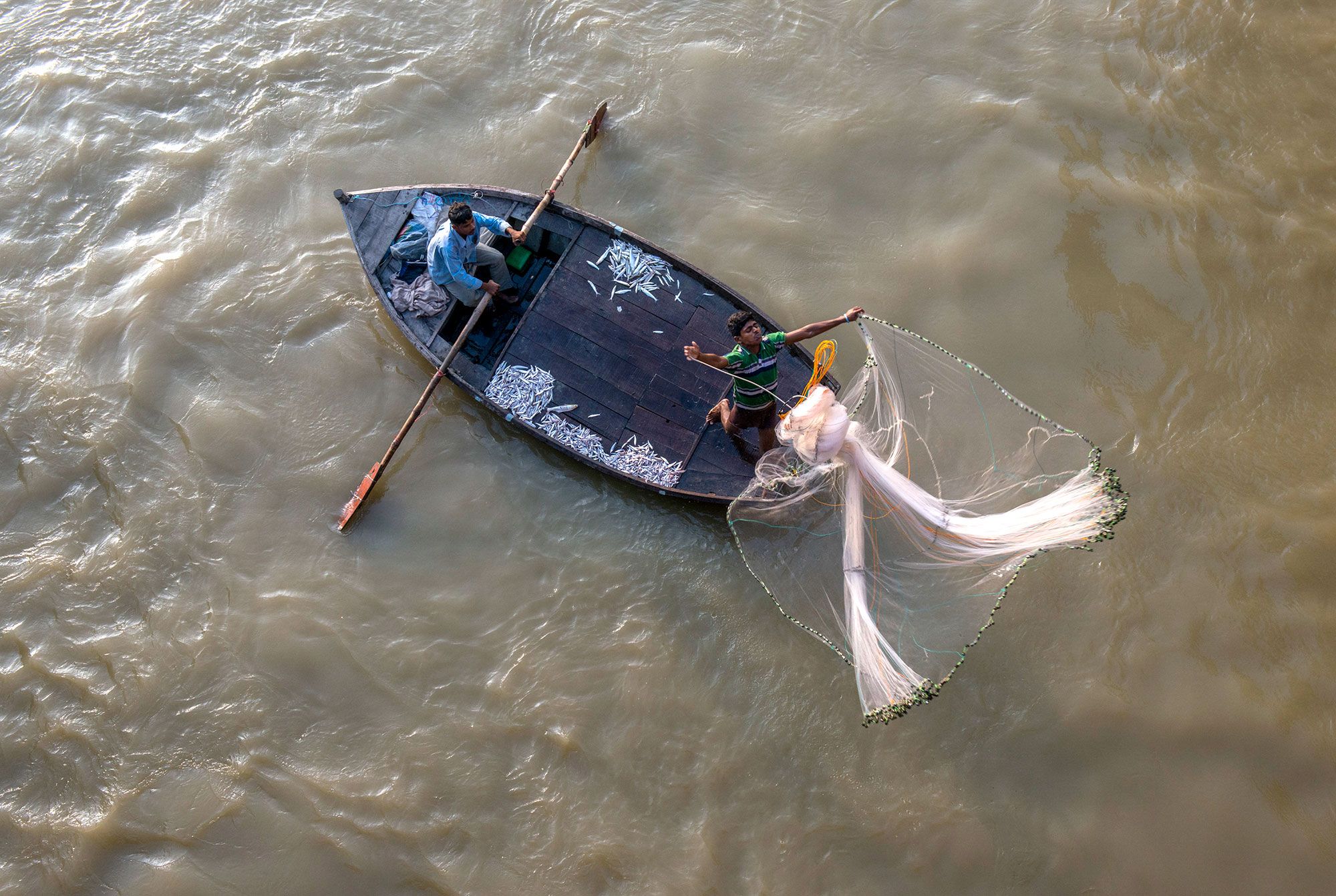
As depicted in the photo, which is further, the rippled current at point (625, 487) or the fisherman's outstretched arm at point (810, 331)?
the rippled current at point (625, 487)

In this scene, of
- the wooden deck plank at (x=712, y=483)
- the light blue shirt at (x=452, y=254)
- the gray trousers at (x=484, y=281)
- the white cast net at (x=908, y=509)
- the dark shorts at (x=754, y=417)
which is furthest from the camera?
the gray trousers at (x=484, y=281)

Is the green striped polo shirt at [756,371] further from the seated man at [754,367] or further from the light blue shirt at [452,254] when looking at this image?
the light blue shirt at [452,254]

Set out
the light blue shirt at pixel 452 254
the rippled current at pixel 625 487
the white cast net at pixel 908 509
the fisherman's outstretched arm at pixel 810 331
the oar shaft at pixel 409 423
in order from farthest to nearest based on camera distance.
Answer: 1. the oar shaft at pixel 409 423
2. the light blue shirt at pixel 452 254
3. the rippled current at pixel 625 487
4. the fisherman's outstretched arm at pixel 810 331
5. the white cast net at pixel 908 509

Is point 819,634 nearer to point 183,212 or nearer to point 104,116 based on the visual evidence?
point 183,212

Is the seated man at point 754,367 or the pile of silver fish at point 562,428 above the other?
the seated man at point 754,367

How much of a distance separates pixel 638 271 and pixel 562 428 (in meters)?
1.92

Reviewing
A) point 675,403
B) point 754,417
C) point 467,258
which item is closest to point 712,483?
point 754,417

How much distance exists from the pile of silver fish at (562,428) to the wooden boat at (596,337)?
59 mm

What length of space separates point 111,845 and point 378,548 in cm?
359

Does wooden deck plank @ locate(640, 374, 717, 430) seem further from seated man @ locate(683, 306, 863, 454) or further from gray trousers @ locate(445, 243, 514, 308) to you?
gray trousers @ locate(445, 243, 514, 308)

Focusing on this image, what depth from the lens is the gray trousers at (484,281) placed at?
9.02 metres

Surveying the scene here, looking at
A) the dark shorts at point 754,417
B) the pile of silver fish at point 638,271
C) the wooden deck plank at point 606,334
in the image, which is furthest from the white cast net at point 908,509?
the pile of silver fish at point 638,271

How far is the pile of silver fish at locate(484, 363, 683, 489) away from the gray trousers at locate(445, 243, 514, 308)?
2.75ft

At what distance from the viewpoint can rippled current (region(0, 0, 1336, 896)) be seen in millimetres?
7789
